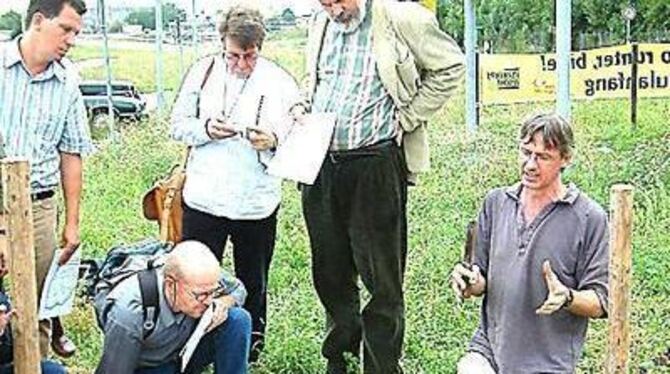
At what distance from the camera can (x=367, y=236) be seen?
4.48 meters

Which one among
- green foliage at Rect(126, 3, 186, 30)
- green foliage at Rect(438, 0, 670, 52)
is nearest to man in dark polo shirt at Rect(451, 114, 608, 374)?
green foliage at Rect(126, 3, 186, 30)

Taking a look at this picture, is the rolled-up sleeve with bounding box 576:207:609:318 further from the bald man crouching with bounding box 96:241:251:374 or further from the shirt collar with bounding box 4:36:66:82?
the shirt collar with bounding box 4:36:66:82

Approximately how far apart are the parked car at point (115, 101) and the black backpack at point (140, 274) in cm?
1143

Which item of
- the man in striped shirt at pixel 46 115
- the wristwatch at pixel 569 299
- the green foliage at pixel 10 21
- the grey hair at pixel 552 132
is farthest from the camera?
the green foliage at pixel 10 21

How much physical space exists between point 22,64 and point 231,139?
907 mm

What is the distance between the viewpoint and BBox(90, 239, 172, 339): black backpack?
3.96 meters

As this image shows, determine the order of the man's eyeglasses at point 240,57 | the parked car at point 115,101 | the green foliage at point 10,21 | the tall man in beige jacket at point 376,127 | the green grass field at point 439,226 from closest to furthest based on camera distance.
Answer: the tall man in beige jacket at point 376,127
the man's eyeglasses at point 240,57
the green grass field at point 439,226
the green foliage at point 10,21
the parked car at point 115,101

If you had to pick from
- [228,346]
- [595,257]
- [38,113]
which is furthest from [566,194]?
[38,113]

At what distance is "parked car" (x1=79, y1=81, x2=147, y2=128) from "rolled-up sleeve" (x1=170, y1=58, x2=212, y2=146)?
11016 millimetres

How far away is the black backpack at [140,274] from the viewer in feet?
13.0

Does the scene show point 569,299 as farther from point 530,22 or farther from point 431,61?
point 530,22

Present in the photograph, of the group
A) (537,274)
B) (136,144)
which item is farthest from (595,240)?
(136,144)

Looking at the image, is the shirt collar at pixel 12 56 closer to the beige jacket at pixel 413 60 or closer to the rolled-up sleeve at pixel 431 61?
the beige jacket at pixel 413 60

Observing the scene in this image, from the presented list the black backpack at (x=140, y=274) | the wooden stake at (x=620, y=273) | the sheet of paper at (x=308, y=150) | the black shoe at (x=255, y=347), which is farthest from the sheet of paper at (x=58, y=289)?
the wooden stake at (x=620, y=273)
